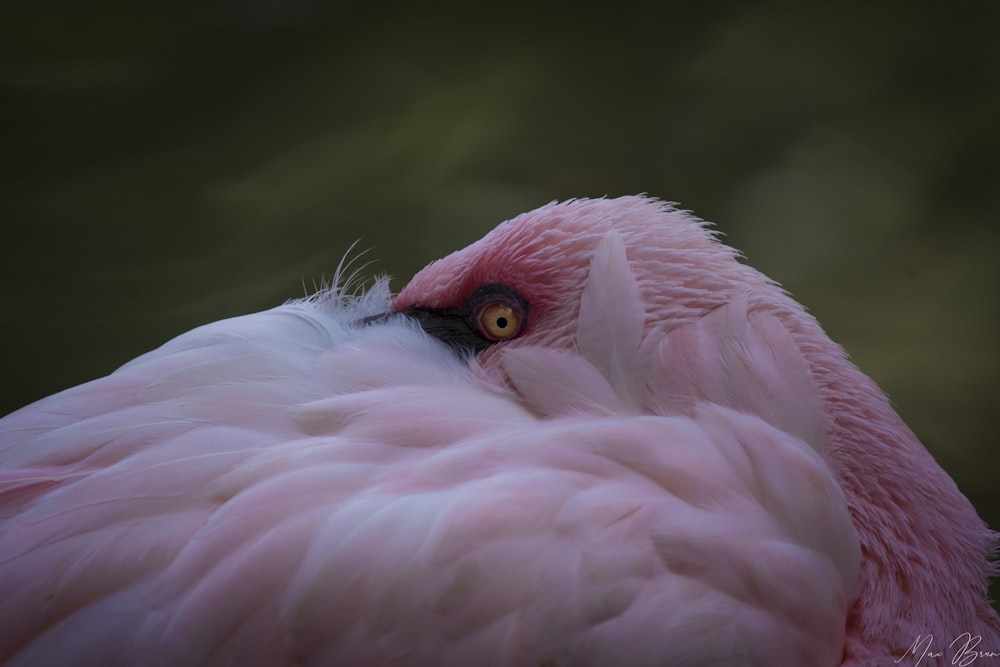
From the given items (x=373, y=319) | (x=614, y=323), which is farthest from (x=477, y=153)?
(x=614, y=323)

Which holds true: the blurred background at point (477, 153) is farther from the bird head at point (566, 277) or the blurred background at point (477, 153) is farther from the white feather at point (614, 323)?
the white feather at point (614, 323)

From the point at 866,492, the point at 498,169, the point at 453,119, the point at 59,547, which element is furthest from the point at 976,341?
the point at 59,547

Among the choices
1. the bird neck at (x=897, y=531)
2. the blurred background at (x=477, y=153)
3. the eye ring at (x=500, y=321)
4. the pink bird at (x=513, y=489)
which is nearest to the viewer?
the pink bird at (x=513, y=489)

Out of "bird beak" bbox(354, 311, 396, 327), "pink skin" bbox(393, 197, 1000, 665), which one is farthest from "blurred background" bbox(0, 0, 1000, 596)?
"pink skin" bbox(393, 197, 1000, 665)

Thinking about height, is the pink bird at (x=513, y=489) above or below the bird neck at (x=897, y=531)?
above

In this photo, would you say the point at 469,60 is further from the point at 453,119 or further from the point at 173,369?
the point at 173,369

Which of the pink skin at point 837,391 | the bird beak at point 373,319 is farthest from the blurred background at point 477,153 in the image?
the pink skin at point 837,391

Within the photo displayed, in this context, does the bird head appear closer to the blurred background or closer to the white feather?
the white feather
